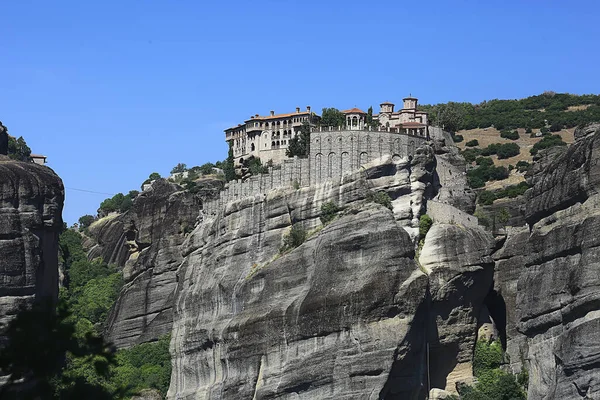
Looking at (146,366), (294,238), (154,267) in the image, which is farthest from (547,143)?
(294,238)

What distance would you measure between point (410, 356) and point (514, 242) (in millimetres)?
11487

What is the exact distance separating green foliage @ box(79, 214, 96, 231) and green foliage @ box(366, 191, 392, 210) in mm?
57411

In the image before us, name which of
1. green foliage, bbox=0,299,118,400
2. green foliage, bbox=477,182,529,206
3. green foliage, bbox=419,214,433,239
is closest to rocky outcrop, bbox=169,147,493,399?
green foliage, bbox=419,214,433,239

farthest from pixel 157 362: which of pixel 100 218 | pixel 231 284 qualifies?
pixel 100 218

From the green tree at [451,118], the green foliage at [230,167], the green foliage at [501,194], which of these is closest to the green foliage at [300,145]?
the green foliage at [230,167]

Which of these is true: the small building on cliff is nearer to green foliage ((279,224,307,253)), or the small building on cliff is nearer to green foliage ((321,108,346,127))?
green foliage ((321,108,346,127))

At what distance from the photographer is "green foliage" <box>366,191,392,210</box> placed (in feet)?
293

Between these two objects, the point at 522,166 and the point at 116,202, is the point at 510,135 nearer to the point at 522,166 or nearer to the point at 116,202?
the point at 522,166

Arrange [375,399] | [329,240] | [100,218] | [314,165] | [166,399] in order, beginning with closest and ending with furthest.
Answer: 1. [375,399]
2. [329,240]
3. [314,165]
4. [166,399]
5. [100,218]

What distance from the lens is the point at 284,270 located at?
91500 millimetres

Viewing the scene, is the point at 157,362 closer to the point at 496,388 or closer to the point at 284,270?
the point at 284,270

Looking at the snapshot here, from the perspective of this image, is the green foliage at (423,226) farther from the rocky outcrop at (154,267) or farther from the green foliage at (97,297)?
the green foliage at (97,297)

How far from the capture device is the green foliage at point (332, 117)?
109906 millimetres

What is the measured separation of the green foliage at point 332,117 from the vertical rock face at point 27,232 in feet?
70.9
